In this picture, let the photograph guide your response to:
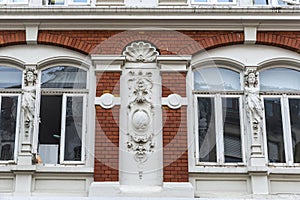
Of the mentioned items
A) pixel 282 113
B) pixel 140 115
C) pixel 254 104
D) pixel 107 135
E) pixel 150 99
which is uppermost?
pixel 150 99

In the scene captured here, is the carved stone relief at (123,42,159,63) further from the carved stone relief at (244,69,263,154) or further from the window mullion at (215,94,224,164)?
the carved stone relief at (244,69,263,154)

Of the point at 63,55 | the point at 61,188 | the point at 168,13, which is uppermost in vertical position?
the point at 168,13

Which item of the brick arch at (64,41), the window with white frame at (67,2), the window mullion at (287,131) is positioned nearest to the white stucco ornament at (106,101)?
the brick arch at (64,41)

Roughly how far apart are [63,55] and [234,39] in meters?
3.42

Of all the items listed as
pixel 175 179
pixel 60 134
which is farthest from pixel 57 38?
pixel 175 179

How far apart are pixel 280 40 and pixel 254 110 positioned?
63.9 inches

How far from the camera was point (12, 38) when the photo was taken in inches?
404

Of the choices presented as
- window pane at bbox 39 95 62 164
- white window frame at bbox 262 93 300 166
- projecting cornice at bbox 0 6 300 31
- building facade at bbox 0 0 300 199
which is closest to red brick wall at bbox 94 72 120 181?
building facade at bbox 0 0 300 199

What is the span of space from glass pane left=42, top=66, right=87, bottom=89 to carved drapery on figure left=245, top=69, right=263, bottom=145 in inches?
126

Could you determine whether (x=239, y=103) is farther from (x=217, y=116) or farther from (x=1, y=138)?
(x=1, y=138)

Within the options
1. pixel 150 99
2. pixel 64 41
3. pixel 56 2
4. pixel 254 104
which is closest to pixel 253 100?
pixel 254 104

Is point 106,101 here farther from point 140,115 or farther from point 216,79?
point 216,79

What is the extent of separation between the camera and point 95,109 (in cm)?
979

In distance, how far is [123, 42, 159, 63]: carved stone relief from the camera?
10156mm
